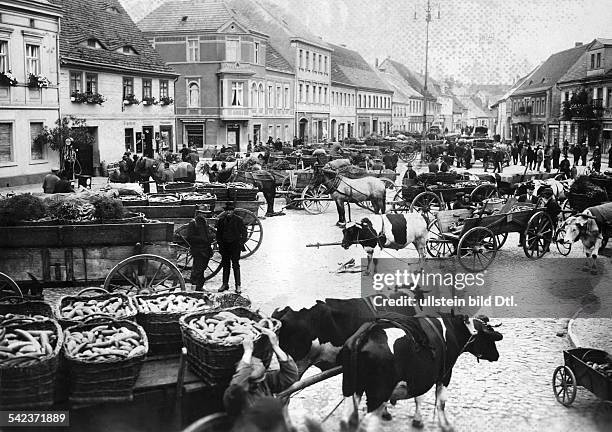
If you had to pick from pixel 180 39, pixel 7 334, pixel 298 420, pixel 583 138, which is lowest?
pixel 298 420

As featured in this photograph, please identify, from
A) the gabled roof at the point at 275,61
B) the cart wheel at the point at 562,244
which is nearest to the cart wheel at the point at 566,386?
the cart wheel at the point at 562,244

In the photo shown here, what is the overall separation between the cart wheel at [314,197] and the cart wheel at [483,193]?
446 centimetres

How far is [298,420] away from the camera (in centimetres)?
681

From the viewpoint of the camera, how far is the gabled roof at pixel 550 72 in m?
38.5

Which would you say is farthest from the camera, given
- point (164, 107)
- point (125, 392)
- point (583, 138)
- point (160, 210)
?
point (164, 107)

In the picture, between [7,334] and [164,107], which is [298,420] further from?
[164,107]


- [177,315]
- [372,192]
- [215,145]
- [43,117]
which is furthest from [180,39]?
[177,315]

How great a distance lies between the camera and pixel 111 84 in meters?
33.0

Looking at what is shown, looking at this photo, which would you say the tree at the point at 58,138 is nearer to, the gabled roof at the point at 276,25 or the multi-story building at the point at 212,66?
the multi-story building at the point at 212,66

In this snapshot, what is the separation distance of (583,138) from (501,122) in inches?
1535

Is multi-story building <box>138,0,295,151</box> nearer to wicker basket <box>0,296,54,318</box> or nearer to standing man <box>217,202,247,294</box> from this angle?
standing man <box>217,202,247,294</box>

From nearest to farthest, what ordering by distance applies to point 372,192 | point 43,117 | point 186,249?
point 186,249
point 372,192
point 43,117

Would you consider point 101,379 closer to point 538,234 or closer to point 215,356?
point 215,356

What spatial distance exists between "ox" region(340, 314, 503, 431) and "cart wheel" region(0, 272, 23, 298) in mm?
4780
